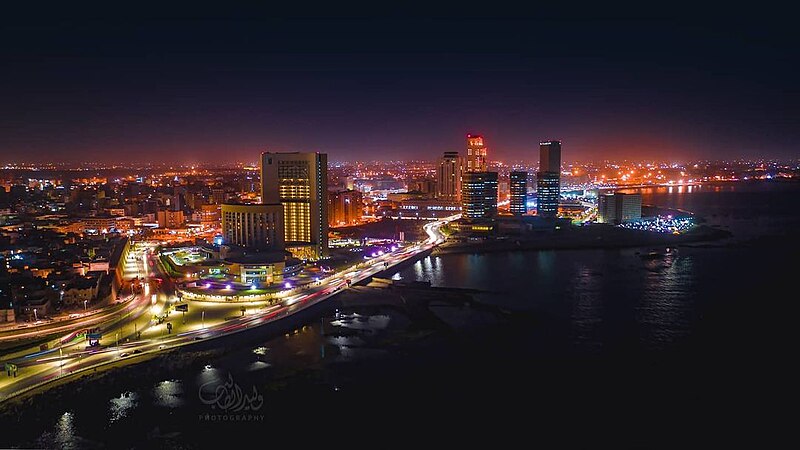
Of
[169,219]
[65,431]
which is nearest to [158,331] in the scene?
[65,431]

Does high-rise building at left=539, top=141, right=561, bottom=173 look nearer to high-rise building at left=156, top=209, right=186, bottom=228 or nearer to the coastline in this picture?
the coastline

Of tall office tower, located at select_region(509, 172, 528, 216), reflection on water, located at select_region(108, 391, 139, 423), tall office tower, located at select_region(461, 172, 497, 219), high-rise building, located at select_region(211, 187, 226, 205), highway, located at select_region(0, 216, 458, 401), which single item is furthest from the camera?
high-rise building, located at select_region(211, 187, 226, 205)

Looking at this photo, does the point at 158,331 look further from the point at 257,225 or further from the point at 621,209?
the point at 621,209

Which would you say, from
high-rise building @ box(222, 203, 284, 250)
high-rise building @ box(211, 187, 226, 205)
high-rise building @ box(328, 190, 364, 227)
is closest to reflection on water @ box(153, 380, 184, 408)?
high-rise building @ box(222, 203, 284, 250)

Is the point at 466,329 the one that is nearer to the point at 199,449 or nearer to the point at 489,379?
the point at 489,379

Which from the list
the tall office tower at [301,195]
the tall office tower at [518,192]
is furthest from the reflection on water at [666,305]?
the tall office tower at [518,192]

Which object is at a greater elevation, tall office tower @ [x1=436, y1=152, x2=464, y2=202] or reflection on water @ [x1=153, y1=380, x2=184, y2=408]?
tall office tower @ [x1=436, y1=152, x2=464, y2=202]

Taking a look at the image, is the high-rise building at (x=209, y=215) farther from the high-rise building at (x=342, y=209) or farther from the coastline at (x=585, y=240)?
the coastline at (x=585, y=240)
